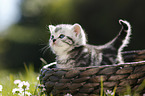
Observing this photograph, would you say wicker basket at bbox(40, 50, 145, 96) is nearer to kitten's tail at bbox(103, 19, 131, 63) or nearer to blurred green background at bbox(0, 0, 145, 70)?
kitten's tail at bbox(103, 19, 131, 63)

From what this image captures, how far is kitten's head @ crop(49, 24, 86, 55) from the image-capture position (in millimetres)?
1807

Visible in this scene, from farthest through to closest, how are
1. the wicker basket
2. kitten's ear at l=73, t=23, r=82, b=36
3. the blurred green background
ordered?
the blurred green background → kitten's ear at l=73, t=23, r=82, b=36 → the wicker basket

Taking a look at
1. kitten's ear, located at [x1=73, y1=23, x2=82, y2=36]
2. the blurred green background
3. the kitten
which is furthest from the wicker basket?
the blurred green background

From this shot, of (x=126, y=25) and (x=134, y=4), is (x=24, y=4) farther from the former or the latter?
(x=126, y=25)

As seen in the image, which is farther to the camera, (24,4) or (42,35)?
(24,4)

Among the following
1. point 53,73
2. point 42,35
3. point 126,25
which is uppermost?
point 42,35

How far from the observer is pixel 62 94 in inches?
53.7

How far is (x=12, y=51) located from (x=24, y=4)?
1.81 m

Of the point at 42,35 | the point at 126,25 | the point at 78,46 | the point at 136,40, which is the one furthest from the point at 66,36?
the point at 42,35

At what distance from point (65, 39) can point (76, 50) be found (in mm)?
145

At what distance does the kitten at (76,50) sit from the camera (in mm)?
1713

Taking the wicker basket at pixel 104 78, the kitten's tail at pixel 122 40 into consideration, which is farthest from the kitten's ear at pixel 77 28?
the wicker basket at pixel 104 78

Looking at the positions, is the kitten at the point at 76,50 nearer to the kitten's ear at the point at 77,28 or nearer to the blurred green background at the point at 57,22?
the kitten's ear at the point at 77,28

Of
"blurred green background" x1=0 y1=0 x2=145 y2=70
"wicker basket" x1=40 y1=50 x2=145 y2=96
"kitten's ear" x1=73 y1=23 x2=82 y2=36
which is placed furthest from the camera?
"blurred green background" x1=0 y1=0 x2=145 y2=70
